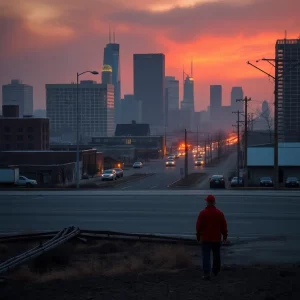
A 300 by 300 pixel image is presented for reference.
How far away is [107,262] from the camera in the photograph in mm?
10281

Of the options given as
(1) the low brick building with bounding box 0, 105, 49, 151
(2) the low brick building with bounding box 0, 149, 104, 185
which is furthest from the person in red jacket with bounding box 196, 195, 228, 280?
(1) the low brick building with bounding box 0, 105, 49, 151

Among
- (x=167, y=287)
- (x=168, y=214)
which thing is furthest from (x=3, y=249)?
(x=168, y=214)

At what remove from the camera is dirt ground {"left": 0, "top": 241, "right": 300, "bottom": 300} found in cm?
695

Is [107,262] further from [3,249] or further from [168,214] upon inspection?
[168,214]

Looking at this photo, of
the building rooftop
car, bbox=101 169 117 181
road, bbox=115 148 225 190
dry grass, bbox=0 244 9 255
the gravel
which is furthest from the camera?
car, bbox=101 169 117 181

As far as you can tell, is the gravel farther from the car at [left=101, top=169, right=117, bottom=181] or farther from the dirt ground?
the car at [left=101, top=169, right=117, bottom=181]

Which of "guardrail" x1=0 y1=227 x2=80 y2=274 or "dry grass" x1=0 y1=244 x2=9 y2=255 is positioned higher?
"guardrail" x1=0 y1=227 x2=80 y2=274

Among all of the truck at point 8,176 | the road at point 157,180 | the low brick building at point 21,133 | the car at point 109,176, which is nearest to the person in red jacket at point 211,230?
the road at point 157,180

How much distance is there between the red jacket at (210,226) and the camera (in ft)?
26.1

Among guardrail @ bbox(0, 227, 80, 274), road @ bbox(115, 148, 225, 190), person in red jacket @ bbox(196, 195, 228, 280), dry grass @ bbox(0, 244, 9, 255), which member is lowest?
road @ bbox(115, 148, 225, 190)

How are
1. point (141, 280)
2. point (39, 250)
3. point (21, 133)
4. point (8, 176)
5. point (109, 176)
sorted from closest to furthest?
point (141, 280), point (39, 250), point (8, 176), point (109, 176), point (21, 133)

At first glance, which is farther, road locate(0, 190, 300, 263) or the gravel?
road locate(0, 190, 300, 263)

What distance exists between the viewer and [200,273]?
8.32 metres

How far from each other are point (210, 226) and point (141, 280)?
135cm
